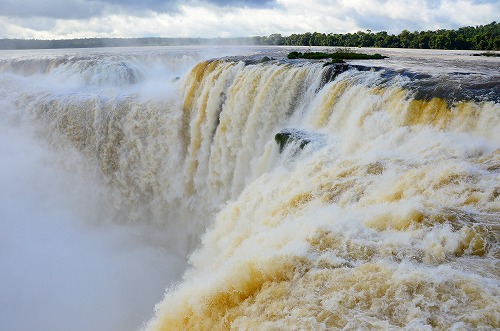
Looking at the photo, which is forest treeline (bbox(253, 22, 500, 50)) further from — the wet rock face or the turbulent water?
the wet rock face

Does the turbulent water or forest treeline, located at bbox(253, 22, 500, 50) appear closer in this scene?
the turbulent water

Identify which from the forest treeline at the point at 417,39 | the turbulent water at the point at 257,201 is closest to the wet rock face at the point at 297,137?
the turbulent water at the point at 257,201

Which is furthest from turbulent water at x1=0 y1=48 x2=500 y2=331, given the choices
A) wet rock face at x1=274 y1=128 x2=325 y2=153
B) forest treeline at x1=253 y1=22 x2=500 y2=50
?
forest treeline at x1=253 y1=22 x2=500 y2=50

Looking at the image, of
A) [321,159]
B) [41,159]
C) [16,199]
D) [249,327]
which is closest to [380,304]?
[249,327]

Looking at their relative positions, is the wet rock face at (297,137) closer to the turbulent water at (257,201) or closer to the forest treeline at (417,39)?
the turbulent water at (257,201)

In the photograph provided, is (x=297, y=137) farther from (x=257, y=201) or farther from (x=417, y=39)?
(x=417, y=39)

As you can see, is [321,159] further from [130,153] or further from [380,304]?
[130,153]

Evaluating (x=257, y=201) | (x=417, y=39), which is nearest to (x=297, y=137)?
(x=257, y=201)

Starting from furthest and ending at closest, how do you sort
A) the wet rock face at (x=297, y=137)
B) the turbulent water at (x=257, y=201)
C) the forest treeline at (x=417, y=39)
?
the forest treeline at (x=417, y=39), the wet rock face at (x=297, y=137), the turbulent water at (x=257, y=201)
